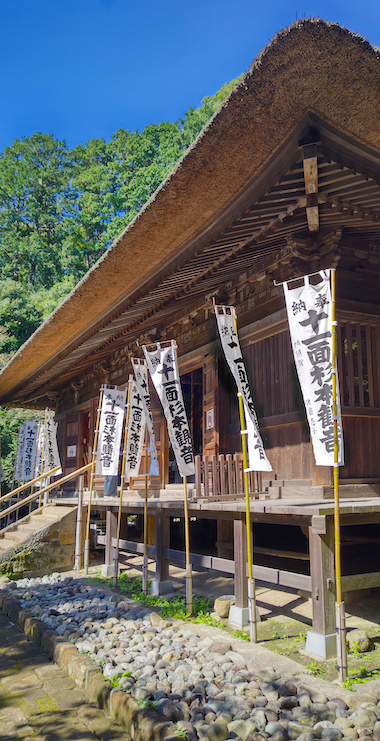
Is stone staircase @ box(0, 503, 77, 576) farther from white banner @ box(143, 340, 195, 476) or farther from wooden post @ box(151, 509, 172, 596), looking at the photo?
white banner @ box(143, 340, 195, 476)

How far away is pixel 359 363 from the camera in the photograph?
6250mm

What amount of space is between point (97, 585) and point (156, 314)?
4.37m

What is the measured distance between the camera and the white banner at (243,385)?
5008 millimetres

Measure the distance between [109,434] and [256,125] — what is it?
5822 millimetres

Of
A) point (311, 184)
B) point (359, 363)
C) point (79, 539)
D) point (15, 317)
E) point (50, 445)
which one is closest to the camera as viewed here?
point (311, 184)

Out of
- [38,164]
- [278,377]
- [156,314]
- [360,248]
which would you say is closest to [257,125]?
[360,248]

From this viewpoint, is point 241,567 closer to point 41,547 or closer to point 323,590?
point 323,590

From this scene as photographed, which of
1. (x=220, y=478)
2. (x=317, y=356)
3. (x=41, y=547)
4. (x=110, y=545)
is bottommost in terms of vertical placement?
(x=41, y=547)

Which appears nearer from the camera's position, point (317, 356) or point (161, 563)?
point (317, 356)

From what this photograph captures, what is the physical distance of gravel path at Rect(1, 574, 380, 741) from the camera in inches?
120

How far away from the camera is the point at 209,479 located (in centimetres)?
609

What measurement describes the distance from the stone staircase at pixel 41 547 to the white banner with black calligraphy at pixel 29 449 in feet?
15.5

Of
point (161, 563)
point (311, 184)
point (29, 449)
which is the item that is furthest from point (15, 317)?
point (311, 184)

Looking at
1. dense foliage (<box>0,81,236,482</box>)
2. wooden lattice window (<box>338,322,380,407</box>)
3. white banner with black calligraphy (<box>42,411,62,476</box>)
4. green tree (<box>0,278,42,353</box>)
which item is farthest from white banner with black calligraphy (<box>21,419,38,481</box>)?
dense foliage (<box>0,81,236,482</box>)
